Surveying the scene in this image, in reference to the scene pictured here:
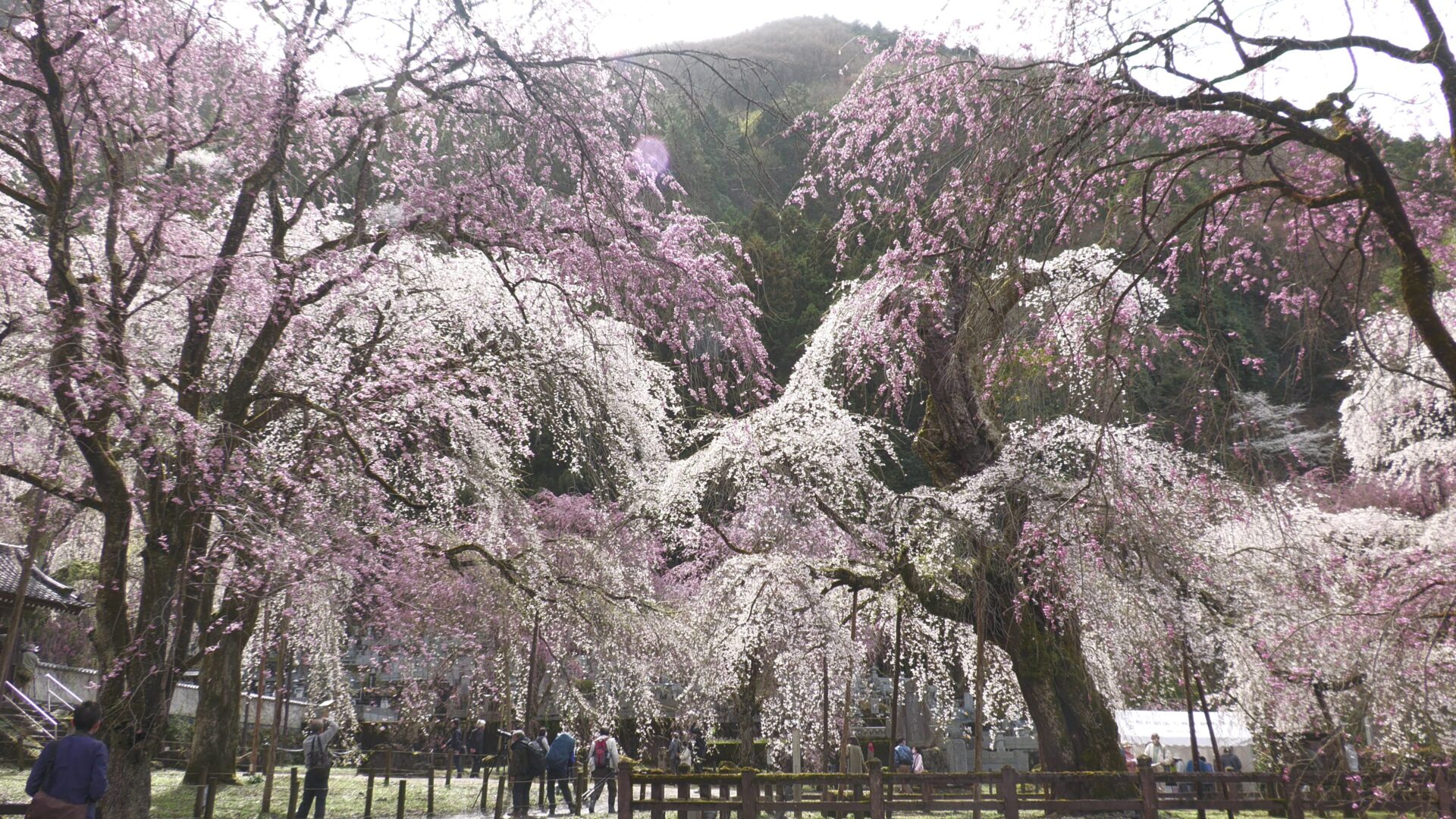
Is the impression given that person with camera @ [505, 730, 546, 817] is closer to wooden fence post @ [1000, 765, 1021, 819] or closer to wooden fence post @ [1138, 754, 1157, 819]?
wooden fence post @ [1000, 765, 1021, 819]

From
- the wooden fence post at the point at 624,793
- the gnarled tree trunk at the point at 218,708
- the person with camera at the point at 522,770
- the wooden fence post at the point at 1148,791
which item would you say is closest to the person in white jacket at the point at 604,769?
the person with camera at the point at 522,770

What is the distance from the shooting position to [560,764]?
13078 mm

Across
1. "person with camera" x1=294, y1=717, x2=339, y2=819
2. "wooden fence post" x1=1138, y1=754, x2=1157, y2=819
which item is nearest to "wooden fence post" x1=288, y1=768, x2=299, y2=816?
"person with camera" x1=294, y1=717, x2=339, y2=819

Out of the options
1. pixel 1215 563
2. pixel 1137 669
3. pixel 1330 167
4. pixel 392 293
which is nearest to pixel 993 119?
pixel 1330 167

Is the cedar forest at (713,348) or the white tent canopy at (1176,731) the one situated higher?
the cedar forest at (713,348)

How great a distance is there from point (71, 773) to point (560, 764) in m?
7.97

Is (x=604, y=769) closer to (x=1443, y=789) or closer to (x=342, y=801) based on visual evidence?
(x=342, y=801)

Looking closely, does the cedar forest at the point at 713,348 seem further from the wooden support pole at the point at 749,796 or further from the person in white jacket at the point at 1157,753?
the person in white jacket at the point at 1157,753

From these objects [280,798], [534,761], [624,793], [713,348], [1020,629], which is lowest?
[280,798]

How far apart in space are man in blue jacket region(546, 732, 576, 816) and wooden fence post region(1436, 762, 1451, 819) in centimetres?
974

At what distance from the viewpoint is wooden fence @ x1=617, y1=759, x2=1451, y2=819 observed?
26.5ft

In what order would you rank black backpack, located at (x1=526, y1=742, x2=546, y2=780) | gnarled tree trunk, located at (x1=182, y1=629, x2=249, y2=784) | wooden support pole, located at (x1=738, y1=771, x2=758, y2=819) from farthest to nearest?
gnarled tree trunk, located at (x1=182, y1=629, x2=249, y2=784) → black backpack, located at (x1=526, y1=742, x2=546, y2=780) → wooden support pole, located at (x1=738, y1=771, x2=758, y2=819)

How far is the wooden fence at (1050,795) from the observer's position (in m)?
8.06

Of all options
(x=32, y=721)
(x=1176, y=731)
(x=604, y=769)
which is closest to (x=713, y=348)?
(x=604, y=769)
